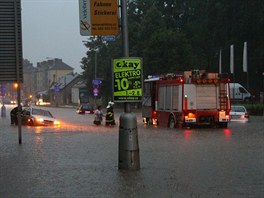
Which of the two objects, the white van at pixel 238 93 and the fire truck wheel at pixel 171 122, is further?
the white van at pixel 238 93

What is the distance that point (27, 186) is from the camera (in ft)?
34.0

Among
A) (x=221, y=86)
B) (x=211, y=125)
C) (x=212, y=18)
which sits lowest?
(x=211, y=125)

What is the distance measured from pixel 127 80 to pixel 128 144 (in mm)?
1479

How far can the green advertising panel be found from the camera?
12508mm

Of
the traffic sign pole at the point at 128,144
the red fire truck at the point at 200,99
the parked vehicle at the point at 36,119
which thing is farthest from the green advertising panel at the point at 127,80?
the parked vehicle at the point at 36,119

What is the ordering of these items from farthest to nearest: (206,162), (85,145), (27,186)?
(85,145) → (206,162) → (27,186)

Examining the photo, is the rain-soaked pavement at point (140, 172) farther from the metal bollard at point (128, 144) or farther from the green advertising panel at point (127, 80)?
the green advertising panel at point (127, 80)

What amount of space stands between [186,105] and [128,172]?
16.7 metres

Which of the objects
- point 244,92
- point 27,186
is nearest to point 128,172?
point 27,186

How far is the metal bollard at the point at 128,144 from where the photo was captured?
480 inches

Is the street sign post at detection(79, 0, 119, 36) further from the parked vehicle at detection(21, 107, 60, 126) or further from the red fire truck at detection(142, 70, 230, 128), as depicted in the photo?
the parked vehicle at detection(21, 107, 60, 126)

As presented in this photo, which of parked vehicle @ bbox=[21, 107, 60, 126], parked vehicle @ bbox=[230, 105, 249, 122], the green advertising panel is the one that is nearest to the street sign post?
the green advertising panel

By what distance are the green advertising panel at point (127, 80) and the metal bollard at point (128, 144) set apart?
494 millimetres

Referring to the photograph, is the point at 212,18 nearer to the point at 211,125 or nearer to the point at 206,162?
the point at 211,125
